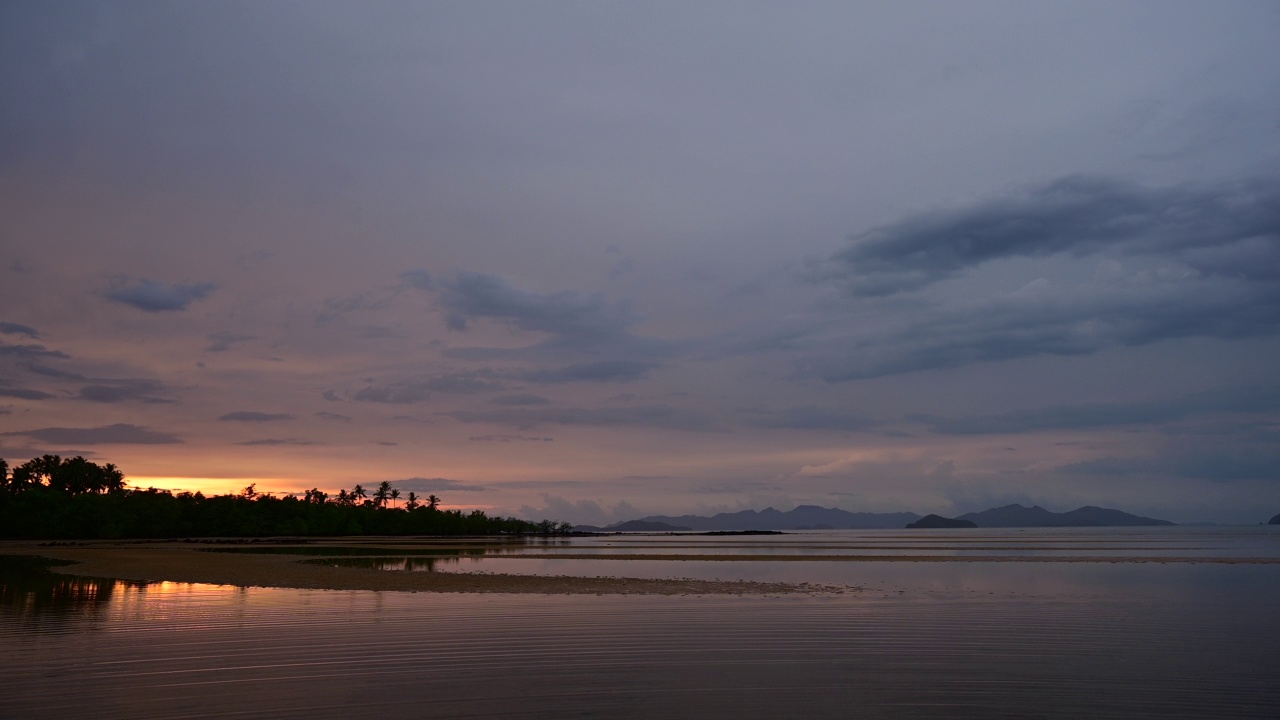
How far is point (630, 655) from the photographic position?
20531mm

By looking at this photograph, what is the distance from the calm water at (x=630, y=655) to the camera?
612 inches

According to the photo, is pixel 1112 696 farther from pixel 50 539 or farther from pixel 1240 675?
pixel 50 539

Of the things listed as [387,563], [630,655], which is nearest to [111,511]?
[387,563]

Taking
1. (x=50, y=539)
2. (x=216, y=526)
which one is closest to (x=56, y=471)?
(x=216, y=526)

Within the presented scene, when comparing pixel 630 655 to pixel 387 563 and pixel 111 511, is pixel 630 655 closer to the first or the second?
pixel 387 563

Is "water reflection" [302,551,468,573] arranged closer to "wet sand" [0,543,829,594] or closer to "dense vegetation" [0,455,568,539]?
"wet sand" [0,543,829,594]

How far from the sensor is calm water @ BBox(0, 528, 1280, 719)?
15547 mm

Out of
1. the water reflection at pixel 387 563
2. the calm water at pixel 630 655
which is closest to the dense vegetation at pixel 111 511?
the water reflection at pixel 387 563

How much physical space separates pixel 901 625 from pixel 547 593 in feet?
55.4

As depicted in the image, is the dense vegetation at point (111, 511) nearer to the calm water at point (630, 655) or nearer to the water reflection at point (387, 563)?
the water reflection at point (387, 563)

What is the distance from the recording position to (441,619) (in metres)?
27.2

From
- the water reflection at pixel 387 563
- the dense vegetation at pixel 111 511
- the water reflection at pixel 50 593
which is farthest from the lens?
the dense vegetation at pixel 111 511

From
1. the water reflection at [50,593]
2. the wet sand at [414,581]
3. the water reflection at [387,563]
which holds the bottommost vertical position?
the water reflection at [387,563]

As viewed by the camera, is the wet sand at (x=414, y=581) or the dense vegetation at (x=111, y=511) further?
the dense vegetation at (x=111, y=511)
